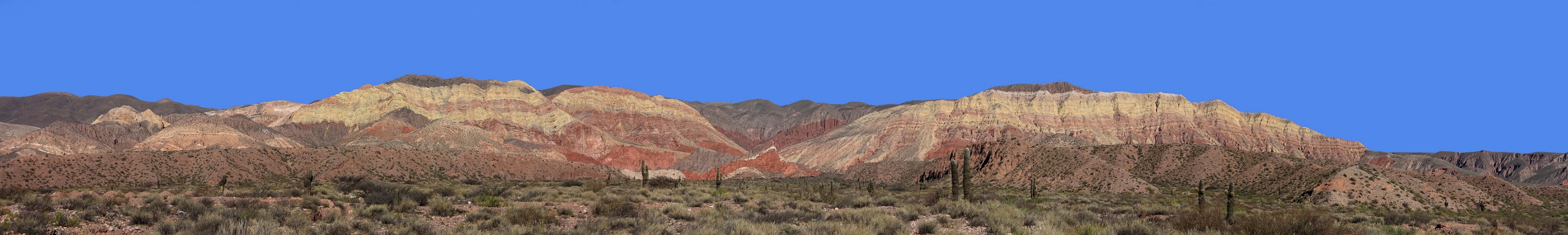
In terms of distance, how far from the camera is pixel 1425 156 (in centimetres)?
17375

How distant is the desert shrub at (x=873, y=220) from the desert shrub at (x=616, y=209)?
4.38m

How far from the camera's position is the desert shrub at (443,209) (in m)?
20.2

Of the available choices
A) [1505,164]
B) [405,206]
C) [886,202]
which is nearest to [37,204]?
[405,206]

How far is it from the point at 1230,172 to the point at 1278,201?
17.3m

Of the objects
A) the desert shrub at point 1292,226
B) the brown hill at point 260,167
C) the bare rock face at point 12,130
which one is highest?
the bare rock face at point 12,130

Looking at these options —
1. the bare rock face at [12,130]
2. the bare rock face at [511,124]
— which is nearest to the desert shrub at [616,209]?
the bare rock face at [511,124]

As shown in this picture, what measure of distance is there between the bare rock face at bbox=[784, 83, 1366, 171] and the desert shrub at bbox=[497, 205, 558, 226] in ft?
443

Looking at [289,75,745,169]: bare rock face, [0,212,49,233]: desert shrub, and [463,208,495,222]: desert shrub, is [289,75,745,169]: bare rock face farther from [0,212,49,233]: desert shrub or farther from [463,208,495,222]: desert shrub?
[0,212,49,233]: desert shrub

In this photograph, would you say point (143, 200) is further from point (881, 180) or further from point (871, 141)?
point (871, 141)

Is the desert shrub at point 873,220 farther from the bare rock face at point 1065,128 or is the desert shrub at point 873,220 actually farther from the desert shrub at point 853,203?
the bare rock face at point 1065,128

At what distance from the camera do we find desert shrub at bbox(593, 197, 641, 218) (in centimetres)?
1989

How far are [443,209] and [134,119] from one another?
6523 inches

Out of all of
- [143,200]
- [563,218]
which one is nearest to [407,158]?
[143,200]

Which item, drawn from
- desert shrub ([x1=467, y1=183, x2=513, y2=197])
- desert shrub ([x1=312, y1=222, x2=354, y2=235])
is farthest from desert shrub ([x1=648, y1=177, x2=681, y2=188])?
desert shrub ([x1=312, y1=222, x2=354, y2=235])
